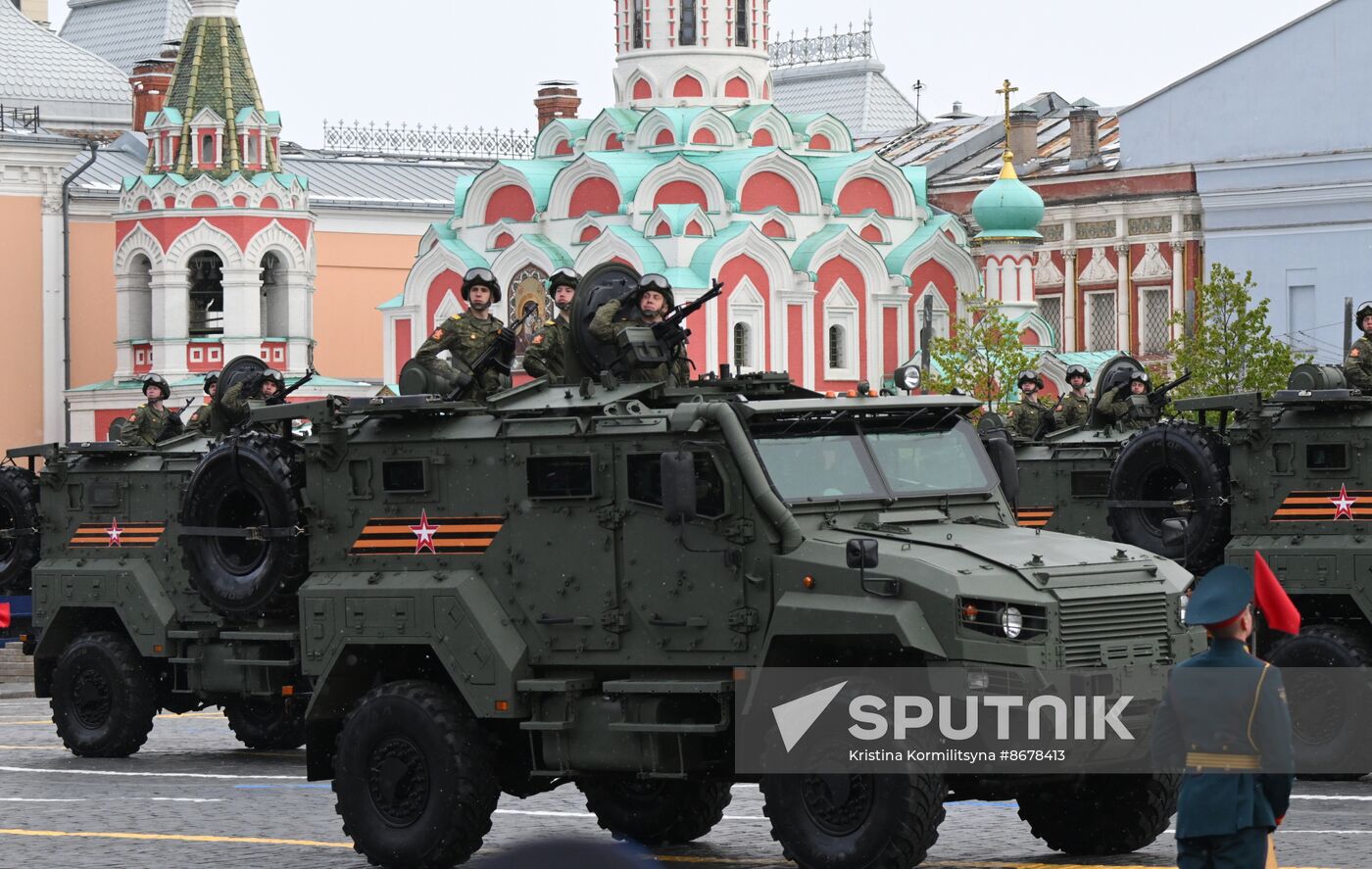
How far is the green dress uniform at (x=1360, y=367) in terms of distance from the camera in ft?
60.8

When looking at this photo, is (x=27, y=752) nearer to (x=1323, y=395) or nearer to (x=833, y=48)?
(x=1323, y=395)

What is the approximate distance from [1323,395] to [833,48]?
297ft

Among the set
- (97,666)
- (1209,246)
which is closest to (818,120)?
(1209,246)

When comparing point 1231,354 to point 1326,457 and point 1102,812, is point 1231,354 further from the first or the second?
point 1102,812

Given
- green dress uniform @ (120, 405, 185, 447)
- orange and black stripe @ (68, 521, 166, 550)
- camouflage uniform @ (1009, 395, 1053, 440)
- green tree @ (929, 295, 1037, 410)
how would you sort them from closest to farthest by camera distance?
orange and black stripe @ (68, 521, 166, 550)
green dress uniform @ (120, 405, 185, 447)
camouflage uniform @ (1009, 395, 1053, 440)
green tree @ (929, 295, 1037, 410)

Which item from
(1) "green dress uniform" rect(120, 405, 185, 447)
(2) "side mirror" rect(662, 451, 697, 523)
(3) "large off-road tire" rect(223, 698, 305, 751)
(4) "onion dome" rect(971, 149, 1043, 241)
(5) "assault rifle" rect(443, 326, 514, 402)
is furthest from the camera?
(4) "onion dome" rect(971, 149, 1043, 241)

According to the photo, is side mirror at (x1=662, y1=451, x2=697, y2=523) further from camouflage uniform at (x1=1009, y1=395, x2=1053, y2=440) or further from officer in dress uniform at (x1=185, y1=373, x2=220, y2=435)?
camouflage uniform at (x1=1009, y1=395, x2=1053, y2=440)

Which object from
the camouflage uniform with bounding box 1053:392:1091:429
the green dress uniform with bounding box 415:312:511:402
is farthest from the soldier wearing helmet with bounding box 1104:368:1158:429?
the green dress uniform with bounding box 415:312:511:402

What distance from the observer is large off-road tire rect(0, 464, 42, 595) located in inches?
824

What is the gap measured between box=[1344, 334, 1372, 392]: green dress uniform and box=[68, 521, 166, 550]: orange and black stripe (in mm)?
8270

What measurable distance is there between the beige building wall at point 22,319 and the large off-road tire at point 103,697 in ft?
137

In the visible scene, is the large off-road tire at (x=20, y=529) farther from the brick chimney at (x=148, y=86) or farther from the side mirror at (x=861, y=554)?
the brick chimney at (x=148, y=86)

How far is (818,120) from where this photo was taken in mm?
65750

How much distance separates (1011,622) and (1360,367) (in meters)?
7.39
